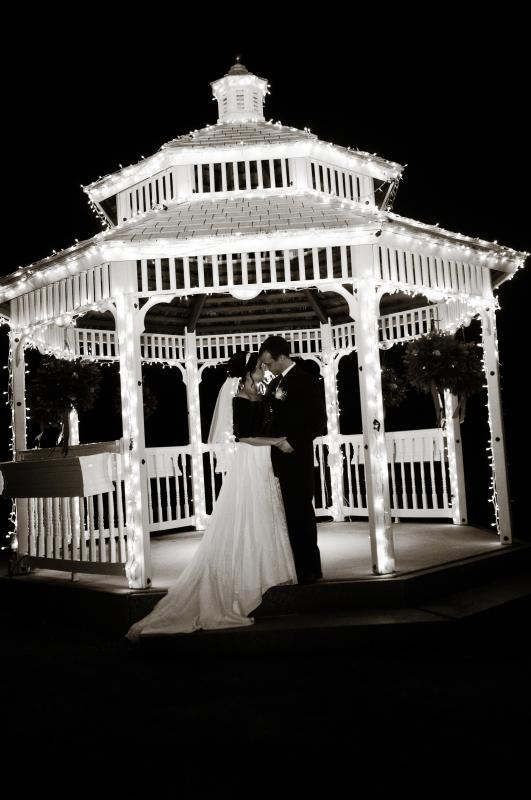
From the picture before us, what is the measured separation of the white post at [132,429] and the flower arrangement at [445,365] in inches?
147

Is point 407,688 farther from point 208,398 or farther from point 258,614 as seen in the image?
point 208,398

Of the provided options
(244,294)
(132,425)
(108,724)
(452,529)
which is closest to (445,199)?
(452,529)

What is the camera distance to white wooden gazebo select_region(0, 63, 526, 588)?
6.77 metres

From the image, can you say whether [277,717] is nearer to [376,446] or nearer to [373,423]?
[376,446]

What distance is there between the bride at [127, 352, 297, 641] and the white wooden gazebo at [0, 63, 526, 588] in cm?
74

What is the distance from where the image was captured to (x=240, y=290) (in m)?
7.12

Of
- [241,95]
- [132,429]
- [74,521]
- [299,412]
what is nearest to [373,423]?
[299,412]

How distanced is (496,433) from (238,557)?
12.6 feet

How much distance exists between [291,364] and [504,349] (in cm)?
1016

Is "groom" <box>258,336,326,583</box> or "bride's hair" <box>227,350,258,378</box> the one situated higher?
"bride's hair" <box>227,350,258,378</box>

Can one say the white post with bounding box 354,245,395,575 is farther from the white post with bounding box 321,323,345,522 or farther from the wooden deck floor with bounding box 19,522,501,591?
the white post with bounding box 321,323,345,522

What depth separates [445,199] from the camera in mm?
17547

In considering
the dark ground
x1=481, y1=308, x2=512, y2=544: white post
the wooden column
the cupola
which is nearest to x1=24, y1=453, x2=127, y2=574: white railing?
the wooden column

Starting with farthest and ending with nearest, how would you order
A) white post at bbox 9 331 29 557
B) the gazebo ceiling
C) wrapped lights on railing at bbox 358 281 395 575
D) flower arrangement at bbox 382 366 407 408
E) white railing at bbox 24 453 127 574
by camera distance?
the gazebo ceiling → flower arrangement at bbox 382 366 407 408 → white post at bbox 9 331 29 557 → white railing at bbox 24 453 127 574 → wrapped lights on railing at bbox 358 281 395 575
